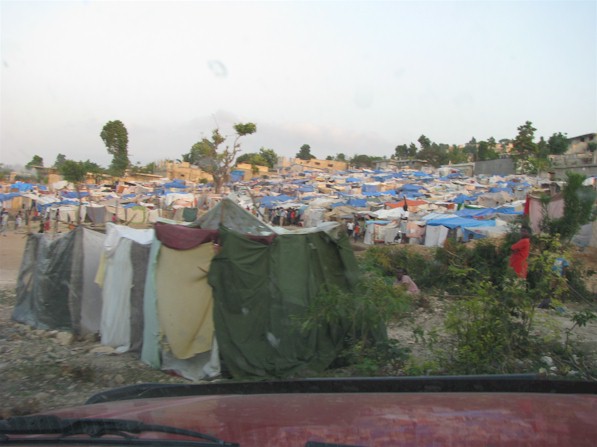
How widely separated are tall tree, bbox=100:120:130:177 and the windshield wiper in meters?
58.8

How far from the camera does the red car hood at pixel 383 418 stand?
1530 mm

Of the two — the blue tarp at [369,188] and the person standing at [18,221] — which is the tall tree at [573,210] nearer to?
the person standing at [18,221]

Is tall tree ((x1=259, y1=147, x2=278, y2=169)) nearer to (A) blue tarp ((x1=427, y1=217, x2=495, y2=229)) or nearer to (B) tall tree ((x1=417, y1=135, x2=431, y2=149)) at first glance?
(B) tall tree ((x1=417, y1=135, x2=431, y2=149))

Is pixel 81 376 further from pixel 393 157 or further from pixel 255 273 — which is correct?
pixel 393 157

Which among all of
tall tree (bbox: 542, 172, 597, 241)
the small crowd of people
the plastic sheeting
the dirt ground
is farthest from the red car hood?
the small crowd of people

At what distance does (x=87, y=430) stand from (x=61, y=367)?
513 centimetres

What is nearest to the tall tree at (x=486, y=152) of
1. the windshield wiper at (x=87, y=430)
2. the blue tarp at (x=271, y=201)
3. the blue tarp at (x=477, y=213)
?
the blue tarp at (x=271, y=201)

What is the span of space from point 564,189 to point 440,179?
42.5 metres

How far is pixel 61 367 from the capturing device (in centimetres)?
609

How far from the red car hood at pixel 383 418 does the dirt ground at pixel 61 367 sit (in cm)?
298

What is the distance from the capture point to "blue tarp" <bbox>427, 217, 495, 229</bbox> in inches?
819

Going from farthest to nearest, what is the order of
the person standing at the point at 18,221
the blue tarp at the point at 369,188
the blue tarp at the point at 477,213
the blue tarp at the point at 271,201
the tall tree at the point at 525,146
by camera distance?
the tall tree at the point at 525,146
the blue tarp at the point at 369,188
the blue tarp at the point at 271,201
the person standing at the point at 18,221
the blue tarp at the point at 477,213

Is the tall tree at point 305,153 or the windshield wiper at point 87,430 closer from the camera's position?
the windshield wiper at point 87,430


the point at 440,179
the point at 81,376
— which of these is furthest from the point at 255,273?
the point at 440,179
